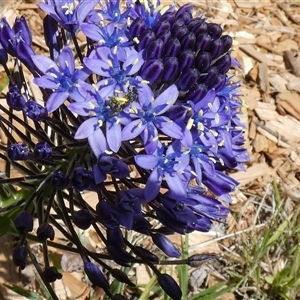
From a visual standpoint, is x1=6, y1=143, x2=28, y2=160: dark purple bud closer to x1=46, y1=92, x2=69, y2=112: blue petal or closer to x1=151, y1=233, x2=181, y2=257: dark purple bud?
x1=46, y1=92, x2=69, y2=112: blue petal

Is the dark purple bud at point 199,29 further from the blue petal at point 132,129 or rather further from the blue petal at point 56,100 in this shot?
the blue petal at point 56,100

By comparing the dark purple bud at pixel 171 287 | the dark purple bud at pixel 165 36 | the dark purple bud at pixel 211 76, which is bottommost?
the dark purple bud at pixel 171 287

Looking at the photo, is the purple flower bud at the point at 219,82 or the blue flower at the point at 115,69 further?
the purple flower bud at the point at 219,82

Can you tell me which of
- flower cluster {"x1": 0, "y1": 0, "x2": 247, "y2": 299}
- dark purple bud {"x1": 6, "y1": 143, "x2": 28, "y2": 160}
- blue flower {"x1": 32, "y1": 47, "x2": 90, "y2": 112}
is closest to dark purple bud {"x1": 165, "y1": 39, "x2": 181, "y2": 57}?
flower cluster {"x1": 0, "y1": 0, "x2": 247, "y2": 299}

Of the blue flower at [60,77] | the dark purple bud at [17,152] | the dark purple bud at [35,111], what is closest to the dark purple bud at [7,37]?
the blue flower at [60,77]

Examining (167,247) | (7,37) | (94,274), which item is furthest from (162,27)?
(94,274)

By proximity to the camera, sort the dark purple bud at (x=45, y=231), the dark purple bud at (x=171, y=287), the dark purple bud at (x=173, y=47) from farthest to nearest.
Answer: the dark purple bud at (x=171, y=287), the dark purple bud at (x=45, y=231), the dark purple bud at (x=173, y=47)

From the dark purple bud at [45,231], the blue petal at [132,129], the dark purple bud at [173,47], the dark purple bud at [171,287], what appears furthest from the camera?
the dark purple bud at [171,287]
